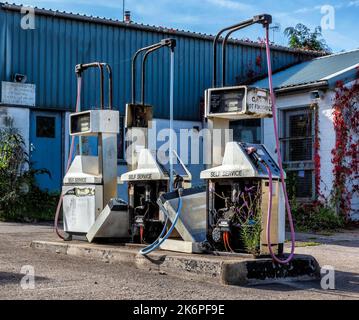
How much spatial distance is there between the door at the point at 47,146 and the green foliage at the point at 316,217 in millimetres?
6158

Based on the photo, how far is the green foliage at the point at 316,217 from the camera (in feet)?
48.0

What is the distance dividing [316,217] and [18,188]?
695 centimetres

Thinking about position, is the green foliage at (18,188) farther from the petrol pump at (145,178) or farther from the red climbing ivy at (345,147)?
the red climbing ivy at (345,147)

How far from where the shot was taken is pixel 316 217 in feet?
49.2

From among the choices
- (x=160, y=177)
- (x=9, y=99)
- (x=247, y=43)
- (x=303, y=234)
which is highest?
(x=247, y=43)

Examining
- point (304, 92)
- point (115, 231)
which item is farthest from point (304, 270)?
point (304, 92)

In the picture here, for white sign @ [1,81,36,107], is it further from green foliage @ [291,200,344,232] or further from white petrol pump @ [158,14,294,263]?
white petrol pump @ [158,14,294,263]

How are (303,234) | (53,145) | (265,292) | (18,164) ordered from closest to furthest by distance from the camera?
(265,292), (303,234), (18,164), (53,145)

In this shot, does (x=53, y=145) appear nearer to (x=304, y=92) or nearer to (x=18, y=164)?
(x=18, y=164)

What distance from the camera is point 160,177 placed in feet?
30.0

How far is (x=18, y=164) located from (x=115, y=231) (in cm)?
668

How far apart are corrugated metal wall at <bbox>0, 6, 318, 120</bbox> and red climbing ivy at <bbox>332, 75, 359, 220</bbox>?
5394 mm

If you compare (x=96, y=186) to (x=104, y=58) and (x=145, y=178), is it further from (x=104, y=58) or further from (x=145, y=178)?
(x=104, y=58)
